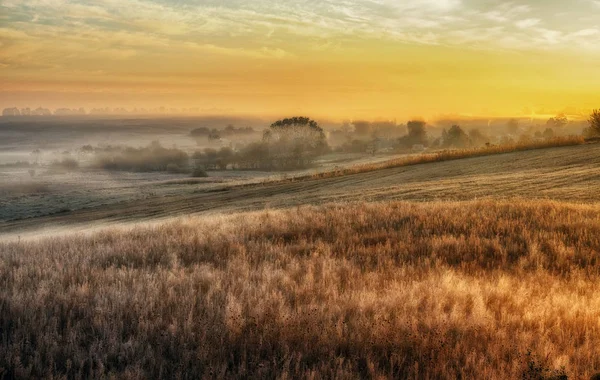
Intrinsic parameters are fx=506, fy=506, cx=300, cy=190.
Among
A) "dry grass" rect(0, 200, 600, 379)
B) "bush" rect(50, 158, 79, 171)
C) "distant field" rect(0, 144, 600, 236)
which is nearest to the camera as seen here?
"dry grass" rect(0, 200, 600, 379)

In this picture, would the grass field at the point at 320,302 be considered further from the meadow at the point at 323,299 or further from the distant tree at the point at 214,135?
the distant tree at the point at 214,135

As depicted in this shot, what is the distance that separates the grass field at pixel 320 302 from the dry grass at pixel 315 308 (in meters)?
0.03

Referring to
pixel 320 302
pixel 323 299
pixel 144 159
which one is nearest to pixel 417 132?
pixel 144 159

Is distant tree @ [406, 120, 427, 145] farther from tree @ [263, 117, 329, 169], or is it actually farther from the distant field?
the distant field

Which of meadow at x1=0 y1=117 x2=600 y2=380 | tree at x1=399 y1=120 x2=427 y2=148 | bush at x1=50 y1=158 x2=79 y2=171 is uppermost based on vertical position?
tree at x1=399 y1=120 x2=427 y2=148

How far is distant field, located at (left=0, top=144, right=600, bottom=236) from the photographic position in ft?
74.2

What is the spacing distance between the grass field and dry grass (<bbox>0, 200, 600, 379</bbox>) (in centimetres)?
3

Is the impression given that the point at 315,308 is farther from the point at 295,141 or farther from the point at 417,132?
the point at 417,132

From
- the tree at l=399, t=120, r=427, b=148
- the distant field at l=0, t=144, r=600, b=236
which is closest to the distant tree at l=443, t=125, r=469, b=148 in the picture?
the tree at l=399, t=120, r=427, b=148

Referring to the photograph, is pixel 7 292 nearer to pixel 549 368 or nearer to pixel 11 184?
pixel 549 368

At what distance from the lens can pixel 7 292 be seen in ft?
23.4

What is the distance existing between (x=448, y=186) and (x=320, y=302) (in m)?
21.7

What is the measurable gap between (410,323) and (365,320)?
0.50m

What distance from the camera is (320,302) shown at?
6527 mm
